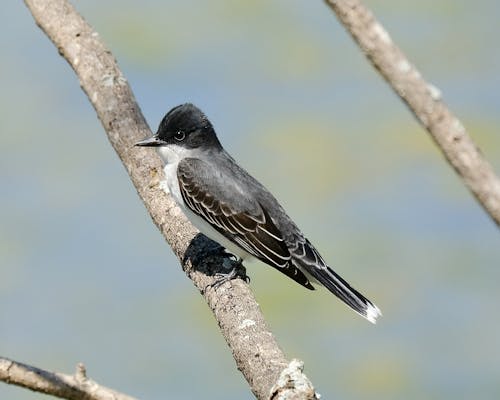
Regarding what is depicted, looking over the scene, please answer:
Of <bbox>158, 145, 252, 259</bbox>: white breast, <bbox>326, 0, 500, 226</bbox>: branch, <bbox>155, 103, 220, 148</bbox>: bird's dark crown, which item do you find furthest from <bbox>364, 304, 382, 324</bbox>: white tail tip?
<bbox>326, 0, 500, 226</bbox>: branch

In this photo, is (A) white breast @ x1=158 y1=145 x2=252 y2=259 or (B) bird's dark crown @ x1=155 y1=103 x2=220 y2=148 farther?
(B) bird's dark crown @ x1=155 y1=103 x2=220 y2=148

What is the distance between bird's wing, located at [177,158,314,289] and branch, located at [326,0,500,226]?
8.49 feet

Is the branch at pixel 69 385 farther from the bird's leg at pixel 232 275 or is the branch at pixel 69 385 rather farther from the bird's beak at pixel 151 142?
the bird's beak at pixel 151 142

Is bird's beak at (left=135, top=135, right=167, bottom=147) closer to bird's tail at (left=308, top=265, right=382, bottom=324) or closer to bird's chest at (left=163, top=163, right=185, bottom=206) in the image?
bird's chest at (left=163, top=163, right=185, bottom=206)

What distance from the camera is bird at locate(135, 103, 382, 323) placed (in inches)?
163

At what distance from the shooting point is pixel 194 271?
4008mm

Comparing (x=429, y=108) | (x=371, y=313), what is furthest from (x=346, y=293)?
(x=429, y=108)

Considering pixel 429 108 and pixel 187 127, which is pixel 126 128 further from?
pixel 429 108

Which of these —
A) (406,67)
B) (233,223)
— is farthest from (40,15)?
(406,67)

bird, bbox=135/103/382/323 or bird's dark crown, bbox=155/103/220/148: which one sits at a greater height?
bird's dark crown, bbox=155/103/220/148

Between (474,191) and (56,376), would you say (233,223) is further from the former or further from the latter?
(474,191)

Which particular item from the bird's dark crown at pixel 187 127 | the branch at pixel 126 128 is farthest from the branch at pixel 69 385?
the bird's dark crown at pixel 187 127

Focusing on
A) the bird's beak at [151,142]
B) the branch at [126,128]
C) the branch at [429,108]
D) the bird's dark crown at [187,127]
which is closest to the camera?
the branch at [429,108]

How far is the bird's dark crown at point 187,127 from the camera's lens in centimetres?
442
